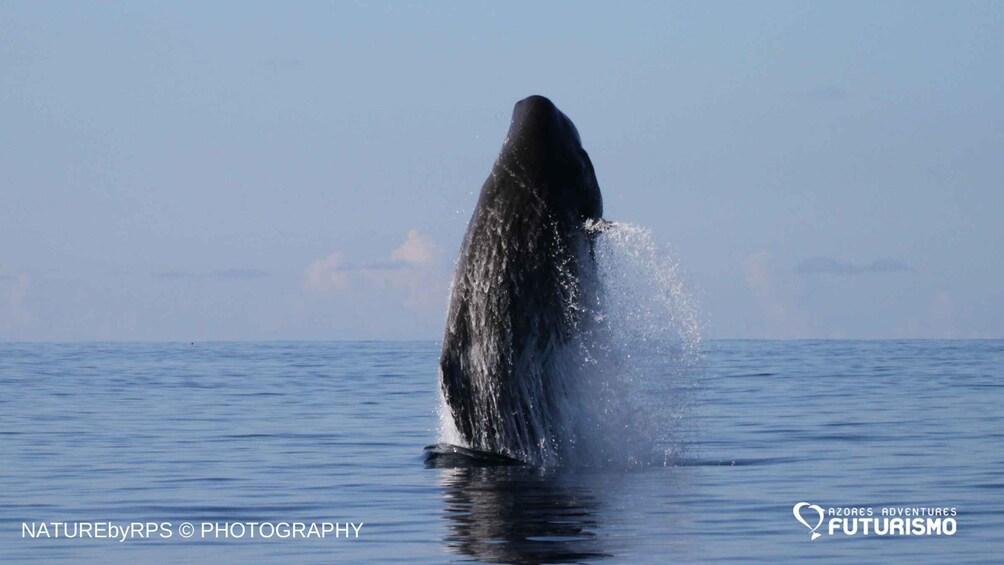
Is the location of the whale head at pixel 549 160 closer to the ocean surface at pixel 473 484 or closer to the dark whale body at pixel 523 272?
the dark whale body at pixel 523 272

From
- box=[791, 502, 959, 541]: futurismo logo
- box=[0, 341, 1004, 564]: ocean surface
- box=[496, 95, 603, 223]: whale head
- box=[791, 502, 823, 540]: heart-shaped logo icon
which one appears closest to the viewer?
box=[0, 341, 1004, 564]: ocean surface

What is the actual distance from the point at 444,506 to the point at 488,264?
2.33 metres

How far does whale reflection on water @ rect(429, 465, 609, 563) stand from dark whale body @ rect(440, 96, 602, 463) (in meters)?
0.65

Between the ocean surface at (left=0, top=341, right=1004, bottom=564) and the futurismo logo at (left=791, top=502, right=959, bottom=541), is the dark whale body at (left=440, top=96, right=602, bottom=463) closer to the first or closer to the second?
the ocean surface at (left=0, top=341, right=1004, bottom=564)

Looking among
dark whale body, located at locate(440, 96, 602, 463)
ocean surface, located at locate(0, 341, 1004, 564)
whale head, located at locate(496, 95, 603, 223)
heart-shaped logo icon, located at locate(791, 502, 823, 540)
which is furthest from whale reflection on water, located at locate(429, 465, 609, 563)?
whale head, located at locate(496, 95, 603, 223)

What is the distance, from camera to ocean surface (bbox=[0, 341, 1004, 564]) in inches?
449

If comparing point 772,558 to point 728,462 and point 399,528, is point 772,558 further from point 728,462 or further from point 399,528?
point 728,462

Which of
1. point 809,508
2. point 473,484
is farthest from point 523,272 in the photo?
point 809,508

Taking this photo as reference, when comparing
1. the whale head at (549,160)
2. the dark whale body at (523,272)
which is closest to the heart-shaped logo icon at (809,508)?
the dark whale body at (523,272)

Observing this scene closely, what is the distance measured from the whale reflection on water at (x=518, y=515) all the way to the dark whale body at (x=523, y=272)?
25.6 inches

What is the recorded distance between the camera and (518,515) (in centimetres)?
1262

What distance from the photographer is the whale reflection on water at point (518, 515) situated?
11.0 meters

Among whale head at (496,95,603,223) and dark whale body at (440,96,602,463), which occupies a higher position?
whale head at (496,95,603,223)

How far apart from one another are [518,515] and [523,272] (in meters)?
2.65
